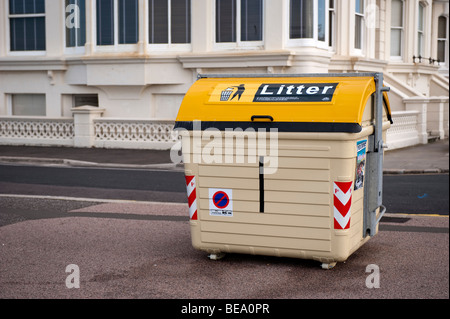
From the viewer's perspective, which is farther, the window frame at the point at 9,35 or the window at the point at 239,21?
the window frame at the point at 9,35

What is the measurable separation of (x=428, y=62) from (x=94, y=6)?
14847mm

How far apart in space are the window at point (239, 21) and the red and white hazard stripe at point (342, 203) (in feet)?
47.2

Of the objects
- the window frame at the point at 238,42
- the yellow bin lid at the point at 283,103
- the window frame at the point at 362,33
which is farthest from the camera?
the window frame at the point at 362,33

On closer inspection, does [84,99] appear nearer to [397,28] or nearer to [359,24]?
[359,24]

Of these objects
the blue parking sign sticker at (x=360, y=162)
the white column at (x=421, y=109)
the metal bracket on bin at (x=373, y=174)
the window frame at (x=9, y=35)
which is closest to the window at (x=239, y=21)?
the white column at (x=421, y=109)

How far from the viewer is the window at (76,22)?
22.3m

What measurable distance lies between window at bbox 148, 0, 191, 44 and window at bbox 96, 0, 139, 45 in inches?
20.7

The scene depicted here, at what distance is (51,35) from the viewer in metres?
22.8

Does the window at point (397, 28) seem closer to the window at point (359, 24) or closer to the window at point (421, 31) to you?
the window at point (421, 31)

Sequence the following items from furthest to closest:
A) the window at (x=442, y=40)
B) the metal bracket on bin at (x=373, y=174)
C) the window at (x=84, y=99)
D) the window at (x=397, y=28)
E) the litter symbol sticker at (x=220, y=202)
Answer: the window at (x=442, y=40) < the window at (x=397, y=28) < the window at (x=84, y=99) < the metal bracket on bin at (x=373, y=174) < the litter symbol sticker at (x=220, y=202)

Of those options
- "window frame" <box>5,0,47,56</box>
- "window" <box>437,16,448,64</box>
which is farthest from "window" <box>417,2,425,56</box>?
"window frame" <box>5,0,47,56</box>

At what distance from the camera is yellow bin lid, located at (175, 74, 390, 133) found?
6711 millimetres

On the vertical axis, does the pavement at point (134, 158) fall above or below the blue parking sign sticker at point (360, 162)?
below

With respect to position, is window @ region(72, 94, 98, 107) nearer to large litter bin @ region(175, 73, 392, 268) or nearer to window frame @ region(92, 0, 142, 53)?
window frame @ region(92, 0, 142, 53)
